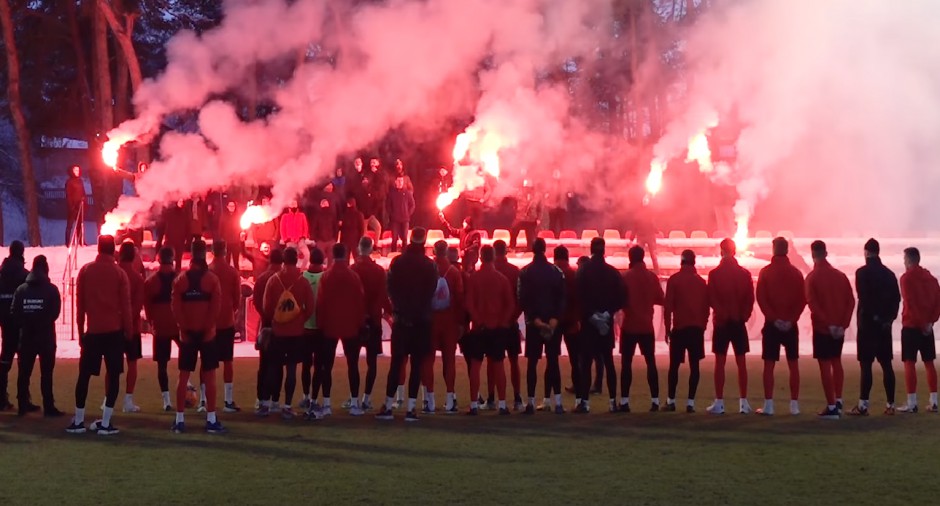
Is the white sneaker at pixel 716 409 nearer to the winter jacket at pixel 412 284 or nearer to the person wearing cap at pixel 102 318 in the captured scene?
the winter jacket at pixel 412 284

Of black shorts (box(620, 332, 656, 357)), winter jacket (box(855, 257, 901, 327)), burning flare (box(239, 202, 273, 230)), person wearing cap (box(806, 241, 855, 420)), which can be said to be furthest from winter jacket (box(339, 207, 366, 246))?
winter jacket (box(855, 257, 901, 327))

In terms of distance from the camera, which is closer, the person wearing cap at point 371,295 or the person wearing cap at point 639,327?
the person wearing cap at point 371,295

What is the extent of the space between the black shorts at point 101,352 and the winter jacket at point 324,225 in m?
12.1

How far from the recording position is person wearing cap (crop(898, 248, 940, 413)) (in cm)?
1349

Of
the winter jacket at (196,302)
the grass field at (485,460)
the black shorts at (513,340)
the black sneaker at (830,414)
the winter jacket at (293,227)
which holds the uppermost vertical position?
the winter jacket at (293,227)

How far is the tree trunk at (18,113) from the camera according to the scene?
3511 cm

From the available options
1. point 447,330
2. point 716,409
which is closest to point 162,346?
point 447,330

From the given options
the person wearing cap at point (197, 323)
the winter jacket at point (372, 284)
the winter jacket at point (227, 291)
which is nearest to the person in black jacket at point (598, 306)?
the winter jacket at point (372, 284)

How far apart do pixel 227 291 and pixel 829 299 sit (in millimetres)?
6515

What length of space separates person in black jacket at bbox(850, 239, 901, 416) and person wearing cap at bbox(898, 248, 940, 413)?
0.25 metres

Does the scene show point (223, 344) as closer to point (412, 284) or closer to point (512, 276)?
point (412, 284)

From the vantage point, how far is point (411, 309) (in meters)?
13.0

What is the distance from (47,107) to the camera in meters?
38.9

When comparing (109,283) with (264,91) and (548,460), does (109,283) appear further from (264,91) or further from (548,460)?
(264,91)
